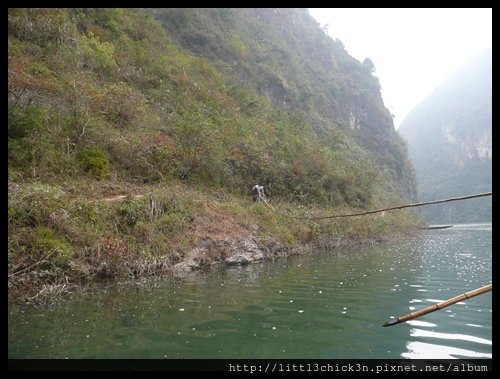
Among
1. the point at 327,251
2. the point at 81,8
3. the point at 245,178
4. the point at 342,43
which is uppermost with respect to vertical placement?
the point at 342,43

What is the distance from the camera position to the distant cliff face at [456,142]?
86.8 m

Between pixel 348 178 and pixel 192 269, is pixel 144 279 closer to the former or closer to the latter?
pixel 192 269

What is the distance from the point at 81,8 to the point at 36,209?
2083 cm

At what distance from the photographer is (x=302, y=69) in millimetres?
55594

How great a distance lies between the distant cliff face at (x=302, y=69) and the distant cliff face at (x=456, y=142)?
95.9ft

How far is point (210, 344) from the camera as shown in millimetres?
5453

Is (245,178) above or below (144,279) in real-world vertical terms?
above

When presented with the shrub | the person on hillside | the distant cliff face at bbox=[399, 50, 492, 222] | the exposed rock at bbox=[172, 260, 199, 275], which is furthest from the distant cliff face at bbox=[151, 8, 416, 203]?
the distant cliff face at bbox=[399, 50, 492, 222]

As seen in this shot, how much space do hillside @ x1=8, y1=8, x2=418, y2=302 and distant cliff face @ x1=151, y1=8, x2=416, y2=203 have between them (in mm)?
615

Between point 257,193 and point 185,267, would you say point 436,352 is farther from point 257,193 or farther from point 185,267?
point 257,193

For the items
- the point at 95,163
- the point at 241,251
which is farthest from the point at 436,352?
the point at 95,163

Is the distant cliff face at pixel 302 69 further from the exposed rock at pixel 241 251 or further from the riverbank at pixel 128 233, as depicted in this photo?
the exposed rock at pixel 241 251

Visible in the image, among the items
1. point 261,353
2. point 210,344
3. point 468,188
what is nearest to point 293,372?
point 261,353

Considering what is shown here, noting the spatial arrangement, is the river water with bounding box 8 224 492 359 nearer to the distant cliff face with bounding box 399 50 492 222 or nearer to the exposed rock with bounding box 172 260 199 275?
the exposed rock with bounding box 172 260 199 275
